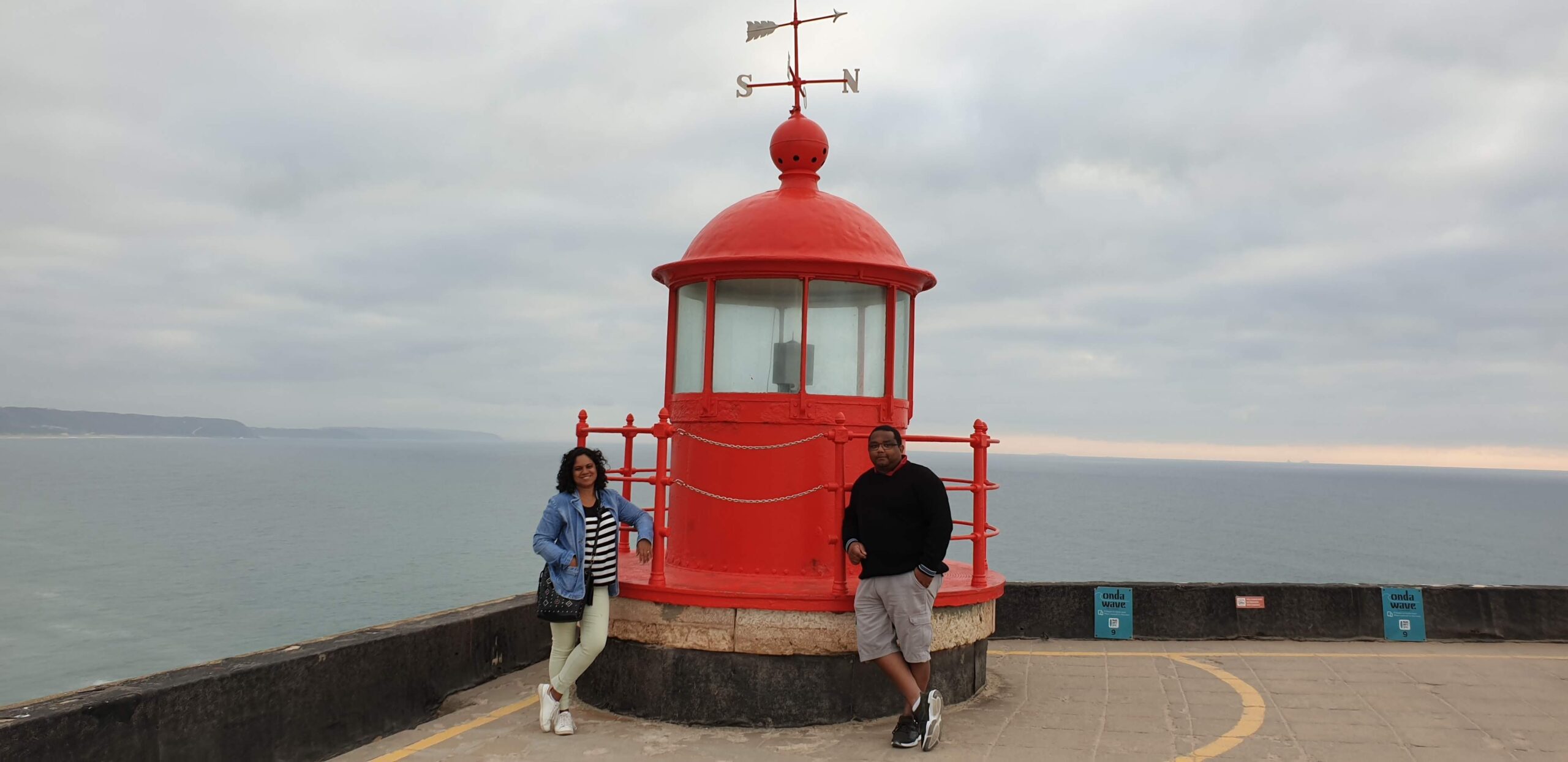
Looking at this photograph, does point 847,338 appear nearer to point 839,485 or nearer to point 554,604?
point 839,485

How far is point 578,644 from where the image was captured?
590cm

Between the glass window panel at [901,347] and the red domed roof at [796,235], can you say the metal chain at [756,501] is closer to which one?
the glass window panel at [901,347]

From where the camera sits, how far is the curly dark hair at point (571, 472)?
5738 millimetres

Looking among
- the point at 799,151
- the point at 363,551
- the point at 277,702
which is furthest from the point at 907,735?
the point at 363,551

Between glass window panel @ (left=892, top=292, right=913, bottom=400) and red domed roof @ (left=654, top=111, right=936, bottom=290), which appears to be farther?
glass window panel @ (left=892, top=292, right=913, bottom=400)

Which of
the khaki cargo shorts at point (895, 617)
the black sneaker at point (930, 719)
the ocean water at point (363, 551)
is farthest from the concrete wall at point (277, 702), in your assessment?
the ocean water at point (363, 551)

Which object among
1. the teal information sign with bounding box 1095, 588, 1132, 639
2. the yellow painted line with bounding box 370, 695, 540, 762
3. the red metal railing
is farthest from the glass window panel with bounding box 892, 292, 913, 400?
the teal information sign with bounding box 1095, 588, 1132, 639

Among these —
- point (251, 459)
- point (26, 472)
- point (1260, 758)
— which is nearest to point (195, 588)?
point (1260, 758)

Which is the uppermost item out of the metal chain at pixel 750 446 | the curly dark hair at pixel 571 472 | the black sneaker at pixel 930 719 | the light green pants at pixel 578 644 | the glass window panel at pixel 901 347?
the glass window panel at pixel 901 347

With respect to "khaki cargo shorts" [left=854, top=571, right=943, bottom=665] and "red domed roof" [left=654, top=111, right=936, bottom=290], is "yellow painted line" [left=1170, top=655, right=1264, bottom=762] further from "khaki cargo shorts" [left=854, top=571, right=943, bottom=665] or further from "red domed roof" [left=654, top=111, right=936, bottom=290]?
"red domed roof" [left=654, top=111, right=936, bottom=290]

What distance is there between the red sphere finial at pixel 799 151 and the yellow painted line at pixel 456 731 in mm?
3961

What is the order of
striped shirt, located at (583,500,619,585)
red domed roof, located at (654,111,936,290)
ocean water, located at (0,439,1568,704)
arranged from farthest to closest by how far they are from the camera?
ocean water, located at (0,439,1568,704) < red domed roof, located at (654,111,936,290) < striped shirt, located at (583,500,619,585)

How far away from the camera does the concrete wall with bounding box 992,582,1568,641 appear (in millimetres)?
8953

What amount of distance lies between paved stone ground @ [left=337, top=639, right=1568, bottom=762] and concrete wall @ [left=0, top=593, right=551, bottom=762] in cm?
20
